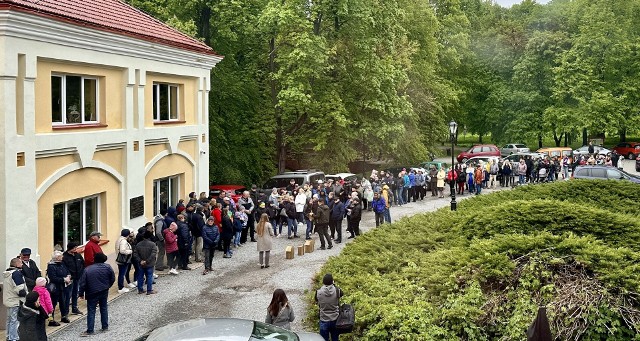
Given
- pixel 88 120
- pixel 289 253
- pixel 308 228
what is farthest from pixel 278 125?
pixel 88 120

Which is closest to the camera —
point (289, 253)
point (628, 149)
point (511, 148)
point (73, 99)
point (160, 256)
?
point (73, 99)

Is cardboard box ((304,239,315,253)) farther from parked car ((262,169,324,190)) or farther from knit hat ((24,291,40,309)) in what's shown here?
knit hat ((24,291,40,309))

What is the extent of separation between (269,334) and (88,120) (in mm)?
10920

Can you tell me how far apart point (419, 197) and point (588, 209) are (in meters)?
20.7

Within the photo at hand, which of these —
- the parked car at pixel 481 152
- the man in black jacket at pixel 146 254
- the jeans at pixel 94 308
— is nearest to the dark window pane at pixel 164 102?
the man in black jacket at pixel 146 254

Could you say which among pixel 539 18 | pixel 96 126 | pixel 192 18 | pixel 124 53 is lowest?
pixel 96 126

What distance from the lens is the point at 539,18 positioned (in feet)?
204

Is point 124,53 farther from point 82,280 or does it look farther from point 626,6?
point 626,6

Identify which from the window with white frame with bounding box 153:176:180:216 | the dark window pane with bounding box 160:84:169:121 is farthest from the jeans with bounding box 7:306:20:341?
the dark window pane with bounding box 160:84:169:121

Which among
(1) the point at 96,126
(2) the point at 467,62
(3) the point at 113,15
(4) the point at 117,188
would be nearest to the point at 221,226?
(4) the point at 117,188

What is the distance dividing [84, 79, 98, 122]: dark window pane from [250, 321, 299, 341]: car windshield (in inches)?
416

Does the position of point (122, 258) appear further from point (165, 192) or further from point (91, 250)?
point (165, 192)

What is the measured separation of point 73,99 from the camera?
17875 millimetres

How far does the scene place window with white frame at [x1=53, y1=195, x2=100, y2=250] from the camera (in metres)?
17.1
